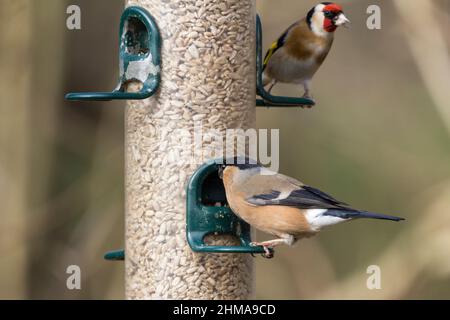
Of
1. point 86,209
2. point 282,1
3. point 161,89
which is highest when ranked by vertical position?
point 282,1

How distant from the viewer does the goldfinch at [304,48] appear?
22.2 feet

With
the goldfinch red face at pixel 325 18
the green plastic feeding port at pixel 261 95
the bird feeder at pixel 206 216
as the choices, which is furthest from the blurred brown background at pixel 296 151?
the bird feeder at pixel 206 216

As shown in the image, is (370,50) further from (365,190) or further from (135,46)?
(135,46)

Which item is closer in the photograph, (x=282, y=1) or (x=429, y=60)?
(x=429, y=60)

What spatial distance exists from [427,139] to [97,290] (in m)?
3.45

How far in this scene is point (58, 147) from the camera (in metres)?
9.70

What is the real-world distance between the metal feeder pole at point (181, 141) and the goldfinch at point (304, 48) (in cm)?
130

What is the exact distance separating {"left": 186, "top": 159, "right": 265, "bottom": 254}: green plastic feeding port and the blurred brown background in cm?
393

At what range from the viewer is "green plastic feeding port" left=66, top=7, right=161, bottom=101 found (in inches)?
210

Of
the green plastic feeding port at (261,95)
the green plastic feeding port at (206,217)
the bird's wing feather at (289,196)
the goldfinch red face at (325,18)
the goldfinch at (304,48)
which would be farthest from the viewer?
the goldfinch red face at (325,18)

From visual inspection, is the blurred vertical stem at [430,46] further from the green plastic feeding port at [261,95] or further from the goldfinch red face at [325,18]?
the green plastic feeding port at [261,95]

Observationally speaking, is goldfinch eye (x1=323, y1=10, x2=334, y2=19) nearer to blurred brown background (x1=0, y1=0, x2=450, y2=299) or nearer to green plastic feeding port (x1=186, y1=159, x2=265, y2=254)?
green plastic feeding port (x1=186, y1=159, x2=265, y2=254)

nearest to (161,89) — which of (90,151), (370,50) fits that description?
(90,151)

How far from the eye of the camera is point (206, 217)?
211 inches
